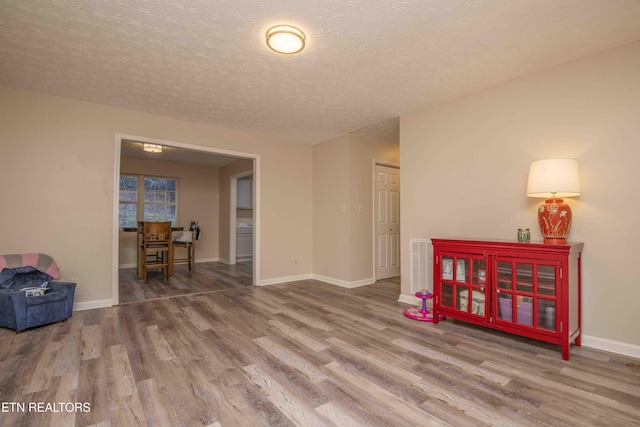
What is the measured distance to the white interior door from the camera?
5.12m

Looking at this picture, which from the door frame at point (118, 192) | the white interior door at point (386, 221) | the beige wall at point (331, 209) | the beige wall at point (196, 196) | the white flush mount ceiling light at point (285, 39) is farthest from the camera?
the beige wall at point (196, 196)

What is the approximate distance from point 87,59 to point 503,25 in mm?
3303

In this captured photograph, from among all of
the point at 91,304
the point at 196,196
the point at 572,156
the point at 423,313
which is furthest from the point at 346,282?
the point at 196,196

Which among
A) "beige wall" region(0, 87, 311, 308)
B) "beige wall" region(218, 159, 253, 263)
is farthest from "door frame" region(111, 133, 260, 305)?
"beige wall" region(218, 159, 253, 263)

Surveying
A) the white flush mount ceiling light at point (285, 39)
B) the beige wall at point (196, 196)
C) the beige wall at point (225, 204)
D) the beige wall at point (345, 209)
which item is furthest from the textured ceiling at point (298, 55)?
the beige wall at point (196, 196)

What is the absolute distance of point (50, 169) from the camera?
3277 millimetres

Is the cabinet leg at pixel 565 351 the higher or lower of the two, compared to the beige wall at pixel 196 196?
lower

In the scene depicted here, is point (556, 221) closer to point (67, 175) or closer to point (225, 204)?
point (67, 175)

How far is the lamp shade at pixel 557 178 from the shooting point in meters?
Answer: 2.34

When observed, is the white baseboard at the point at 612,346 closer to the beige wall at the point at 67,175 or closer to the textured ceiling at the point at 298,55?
the textured ceiling at the point at 298,55

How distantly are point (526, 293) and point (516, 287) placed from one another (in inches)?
3.1

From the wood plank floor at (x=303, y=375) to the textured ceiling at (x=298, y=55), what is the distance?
2.38 meters

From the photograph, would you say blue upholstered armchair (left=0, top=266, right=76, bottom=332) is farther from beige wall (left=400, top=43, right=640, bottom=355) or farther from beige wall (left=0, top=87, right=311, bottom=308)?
beige wall (left=400, top=43, right=640, bottom=355)

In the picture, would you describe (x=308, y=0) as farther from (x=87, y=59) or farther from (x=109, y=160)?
(x=109, y=160)
